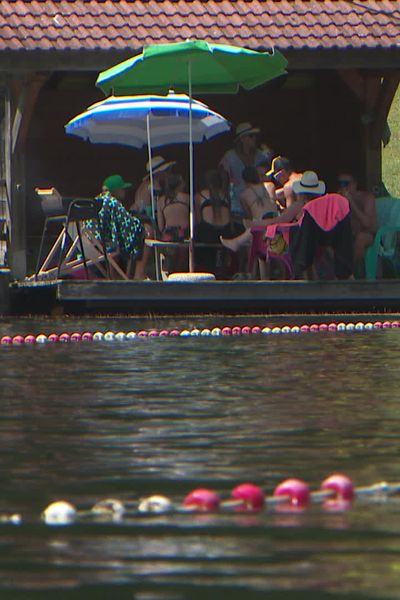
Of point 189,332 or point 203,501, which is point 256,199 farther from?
point 203,501

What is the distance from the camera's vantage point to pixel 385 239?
19.3 metres

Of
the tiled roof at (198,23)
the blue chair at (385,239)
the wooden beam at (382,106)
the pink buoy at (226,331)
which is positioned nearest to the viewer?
the pink buoy at (226,331)

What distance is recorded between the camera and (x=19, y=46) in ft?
63.6

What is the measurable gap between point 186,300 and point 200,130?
2.63 m

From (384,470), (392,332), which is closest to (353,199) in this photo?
(392,332)

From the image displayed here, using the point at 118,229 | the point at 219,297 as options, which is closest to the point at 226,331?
the point at 219,297

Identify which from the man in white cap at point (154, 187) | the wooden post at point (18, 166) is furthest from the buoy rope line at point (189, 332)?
the wooden post at point (18, 166)

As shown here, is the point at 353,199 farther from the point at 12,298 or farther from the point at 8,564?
the point at 8,564

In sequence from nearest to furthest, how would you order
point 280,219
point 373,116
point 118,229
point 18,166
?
1. point 280,219
2. point 118,229
3. point 18,166
4. point 373,116

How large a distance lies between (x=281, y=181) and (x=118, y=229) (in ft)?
6.99

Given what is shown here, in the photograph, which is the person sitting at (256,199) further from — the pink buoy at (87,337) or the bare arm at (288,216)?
the pink buoy at (87,337)

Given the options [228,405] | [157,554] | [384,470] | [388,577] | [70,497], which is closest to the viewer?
[388,577]

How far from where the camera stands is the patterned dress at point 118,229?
1834 cm

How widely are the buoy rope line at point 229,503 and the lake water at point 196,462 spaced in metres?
0.05
